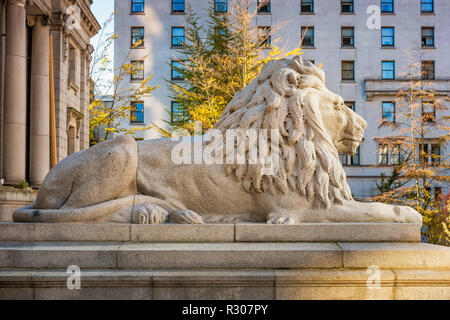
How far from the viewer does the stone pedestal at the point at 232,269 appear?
4.20m

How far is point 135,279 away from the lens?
4.18 metres

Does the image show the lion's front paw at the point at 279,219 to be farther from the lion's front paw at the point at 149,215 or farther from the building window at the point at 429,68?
the building window at the point at 429,68

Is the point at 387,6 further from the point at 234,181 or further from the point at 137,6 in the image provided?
the point at 234,181

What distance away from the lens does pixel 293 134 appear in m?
5.18

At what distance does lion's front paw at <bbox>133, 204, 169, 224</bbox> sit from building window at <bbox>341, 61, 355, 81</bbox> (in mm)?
38323

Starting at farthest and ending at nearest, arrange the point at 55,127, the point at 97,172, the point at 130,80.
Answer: the point at 130,80 → the point at 55,127 → the point at 97,172

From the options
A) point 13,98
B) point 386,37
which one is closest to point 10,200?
point 13,98

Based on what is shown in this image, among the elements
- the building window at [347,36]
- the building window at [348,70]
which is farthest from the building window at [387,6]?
the building window at [348,70]

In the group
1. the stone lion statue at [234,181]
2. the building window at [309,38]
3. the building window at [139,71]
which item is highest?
the building window at [309,38]

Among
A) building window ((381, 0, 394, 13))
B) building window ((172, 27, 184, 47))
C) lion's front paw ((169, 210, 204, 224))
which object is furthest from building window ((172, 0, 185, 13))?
lion's front paw ((169, 210, 204, 224))

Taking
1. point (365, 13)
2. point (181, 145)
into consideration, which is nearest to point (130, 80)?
point (365, 13)

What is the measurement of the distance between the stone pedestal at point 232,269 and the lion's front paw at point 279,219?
22 centimetres
